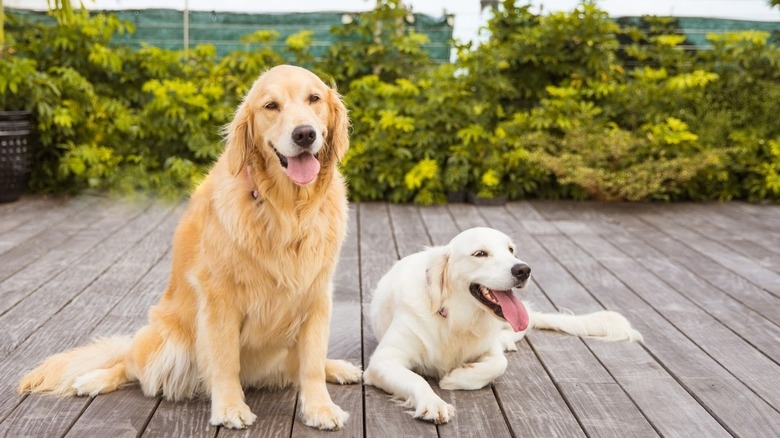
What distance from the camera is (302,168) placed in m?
2.57

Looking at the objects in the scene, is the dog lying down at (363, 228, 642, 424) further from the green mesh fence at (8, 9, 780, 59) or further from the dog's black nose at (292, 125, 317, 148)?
the green mesh fence at (8, 9, 780, 59)

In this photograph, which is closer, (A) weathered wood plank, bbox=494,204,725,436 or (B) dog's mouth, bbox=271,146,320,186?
(B) dog's mouth, bbox=271,146,320,186

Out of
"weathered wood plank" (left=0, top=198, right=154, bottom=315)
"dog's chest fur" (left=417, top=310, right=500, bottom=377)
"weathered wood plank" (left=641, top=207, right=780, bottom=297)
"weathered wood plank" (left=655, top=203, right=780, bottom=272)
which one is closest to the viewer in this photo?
"dog's chest fur" (left=417, top=310, right=500, bottom=377)

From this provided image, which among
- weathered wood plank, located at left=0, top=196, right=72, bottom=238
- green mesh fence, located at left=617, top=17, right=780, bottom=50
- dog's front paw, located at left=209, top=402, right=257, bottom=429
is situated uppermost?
green mesh fence, located at left=617, top=17, right=780, bottom=50

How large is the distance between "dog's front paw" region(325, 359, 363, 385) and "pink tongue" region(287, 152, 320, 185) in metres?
0.81

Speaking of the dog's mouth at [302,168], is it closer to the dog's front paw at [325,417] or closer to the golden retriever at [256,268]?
the golden retriever at [256,268]

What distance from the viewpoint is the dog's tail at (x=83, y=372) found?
2.81 m

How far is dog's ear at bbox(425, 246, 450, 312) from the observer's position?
2.99 meters

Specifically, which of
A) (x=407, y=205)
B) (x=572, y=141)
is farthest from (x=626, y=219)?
(x=407, y=205)

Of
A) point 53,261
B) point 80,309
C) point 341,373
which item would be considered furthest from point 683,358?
point 53,261

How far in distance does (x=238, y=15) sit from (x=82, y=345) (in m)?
5.46

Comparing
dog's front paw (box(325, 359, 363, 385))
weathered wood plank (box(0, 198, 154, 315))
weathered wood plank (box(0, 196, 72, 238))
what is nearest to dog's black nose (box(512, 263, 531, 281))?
dog's front paw (box(325, 359, 363, 385))

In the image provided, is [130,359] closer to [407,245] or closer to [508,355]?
[508,355]

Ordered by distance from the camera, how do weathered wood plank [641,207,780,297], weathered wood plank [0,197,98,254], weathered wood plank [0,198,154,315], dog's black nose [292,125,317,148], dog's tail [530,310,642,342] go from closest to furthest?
dog's black nose [292,125,317,148]
dog's tail [530,310,642,342]
weathered wood plank [0,198,154,315]
weathered wood plank [641,207,780,297]
weathered wood plank [0,197,98,254]
